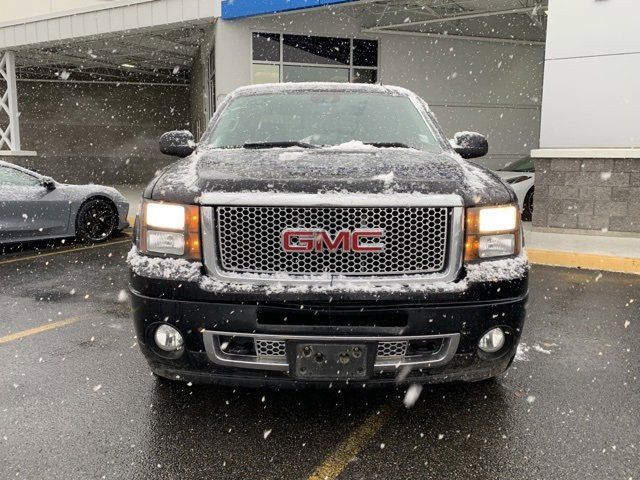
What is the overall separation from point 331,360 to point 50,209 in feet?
22.5

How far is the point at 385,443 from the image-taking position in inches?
111

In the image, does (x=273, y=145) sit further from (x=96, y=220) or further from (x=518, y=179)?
(x=518, y=179)

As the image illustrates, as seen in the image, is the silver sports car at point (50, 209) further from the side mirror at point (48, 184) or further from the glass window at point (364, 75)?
the glass window at point (364, 75)

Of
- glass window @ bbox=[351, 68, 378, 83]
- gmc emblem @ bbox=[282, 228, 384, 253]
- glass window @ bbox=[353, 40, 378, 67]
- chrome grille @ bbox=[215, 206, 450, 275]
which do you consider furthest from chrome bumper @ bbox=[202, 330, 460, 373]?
glass window @ bbox=[353, 40, 378, 67]

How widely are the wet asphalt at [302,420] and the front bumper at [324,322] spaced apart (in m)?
0.32

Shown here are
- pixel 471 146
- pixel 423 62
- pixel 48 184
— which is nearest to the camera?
pixel 471 146

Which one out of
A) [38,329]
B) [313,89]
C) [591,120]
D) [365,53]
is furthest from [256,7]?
[38,329]

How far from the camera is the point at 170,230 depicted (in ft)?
9.34

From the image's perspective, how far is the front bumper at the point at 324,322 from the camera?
2.63m

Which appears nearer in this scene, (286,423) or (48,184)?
(286,423)

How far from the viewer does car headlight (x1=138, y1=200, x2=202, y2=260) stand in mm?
2777

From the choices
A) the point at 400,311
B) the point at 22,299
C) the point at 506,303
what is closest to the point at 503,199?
the point at 506,303

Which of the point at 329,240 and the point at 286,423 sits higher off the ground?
the point at 329,240

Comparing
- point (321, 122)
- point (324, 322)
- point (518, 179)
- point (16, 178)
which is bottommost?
point (518, 179)
